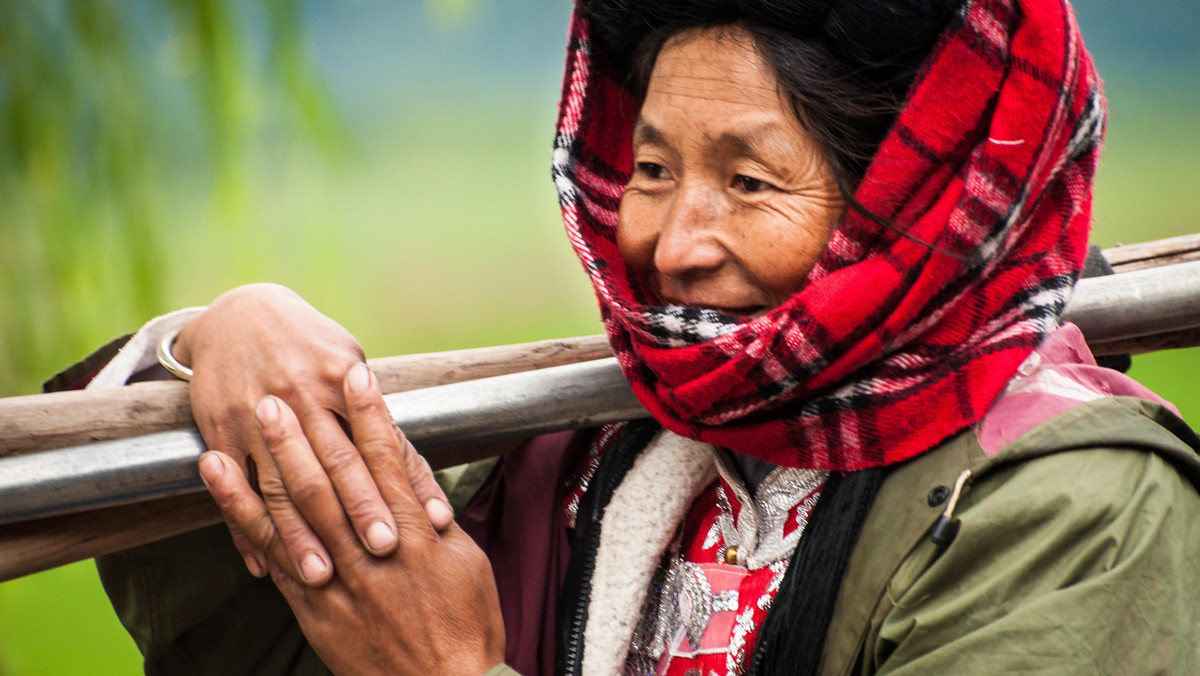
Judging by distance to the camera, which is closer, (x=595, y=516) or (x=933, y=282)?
(x=933, y=282)

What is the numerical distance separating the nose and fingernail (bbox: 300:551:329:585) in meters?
0.51

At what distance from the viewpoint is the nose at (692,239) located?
44.3 inches

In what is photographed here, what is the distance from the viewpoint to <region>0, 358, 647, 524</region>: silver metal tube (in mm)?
914

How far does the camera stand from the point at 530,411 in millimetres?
1158

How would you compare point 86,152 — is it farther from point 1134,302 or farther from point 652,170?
point 1134,302

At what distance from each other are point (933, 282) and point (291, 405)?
2.28 ft

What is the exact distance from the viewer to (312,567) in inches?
40.3

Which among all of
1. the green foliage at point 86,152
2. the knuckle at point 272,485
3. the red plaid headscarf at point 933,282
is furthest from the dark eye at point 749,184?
the green foliage at point 86,152

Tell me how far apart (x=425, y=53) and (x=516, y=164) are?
1.43 ft

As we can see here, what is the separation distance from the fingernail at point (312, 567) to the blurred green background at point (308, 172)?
97 centimetres

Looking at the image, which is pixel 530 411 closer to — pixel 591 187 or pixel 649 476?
pixel 649 476

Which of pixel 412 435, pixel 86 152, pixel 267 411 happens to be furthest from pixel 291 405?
pixel 86 152

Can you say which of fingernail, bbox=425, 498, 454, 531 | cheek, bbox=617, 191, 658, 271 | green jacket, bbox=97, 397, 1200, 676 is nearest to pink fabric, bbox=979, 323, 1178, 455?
green jacket, bbox=97, 397, 1200, 676

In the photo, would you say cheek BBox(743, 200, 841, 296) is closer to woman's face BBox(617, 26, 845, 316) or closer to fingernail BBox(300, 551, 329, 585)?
woman's face BBox(617, 26, 845, 316)
